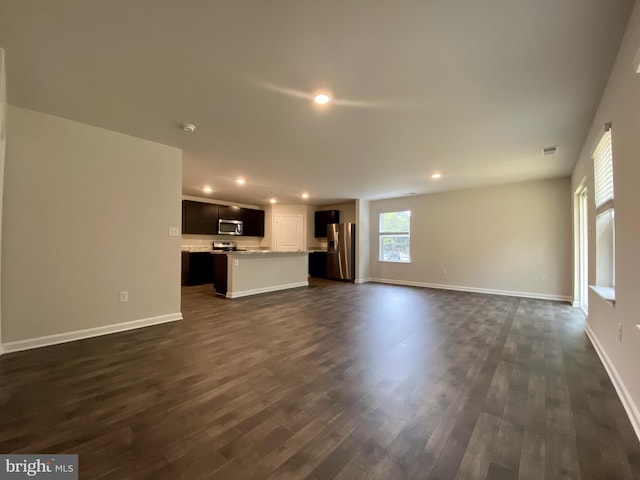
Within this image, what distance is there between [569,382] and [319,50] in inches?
125

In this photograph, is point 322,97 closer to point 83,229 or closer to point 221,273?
point 83,229

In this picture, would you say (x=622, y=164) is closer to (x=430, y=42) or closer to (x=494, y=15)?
(x=494, y=15)

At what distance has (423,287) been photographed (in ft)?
22.7

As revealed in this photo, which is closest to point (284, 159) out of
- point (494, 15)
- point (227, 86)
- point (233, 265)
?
point (227, 86)

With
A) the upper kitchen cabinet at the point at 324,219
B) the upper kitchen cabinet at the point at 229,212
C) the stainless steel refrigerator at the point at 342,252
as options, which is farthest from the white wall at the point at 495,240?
the upper kitchen cabinet at the point at 229,212

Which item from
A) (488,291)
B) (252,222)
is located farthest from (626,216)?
(252,222)

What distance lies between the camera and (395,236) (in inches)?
303

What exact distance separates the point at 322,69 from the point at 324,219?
700 centimetres

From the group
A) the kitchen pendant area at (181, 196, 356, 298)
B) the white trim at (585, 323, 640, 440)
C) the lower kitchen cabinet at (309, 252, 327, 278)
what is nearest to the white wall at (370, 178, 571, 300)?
the kitchen pendant area at (181, 196, 356, 298)

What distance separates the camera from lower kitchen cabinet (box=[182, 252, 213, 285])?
7.12 metres

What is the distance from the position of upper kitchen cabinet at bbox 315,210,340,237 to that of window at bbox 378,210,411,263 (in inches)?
61.9

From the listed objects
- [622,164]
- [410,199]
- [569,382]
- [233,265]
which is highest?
[410,199]

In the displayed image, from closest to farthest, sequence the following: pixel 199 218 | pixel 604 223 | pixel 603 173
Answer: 1. pixel 603 173
2. pixel 604 223
3. pixel 199 218

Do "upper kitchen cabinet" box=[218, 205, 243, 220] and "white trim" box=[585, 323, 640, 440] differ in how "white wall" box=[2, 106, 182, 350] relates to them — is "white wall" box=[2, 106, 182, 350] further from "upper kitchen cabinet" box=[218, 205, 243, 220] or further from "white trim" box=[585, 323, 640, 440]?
"white trim" box=[585, 323, 640, 440]
